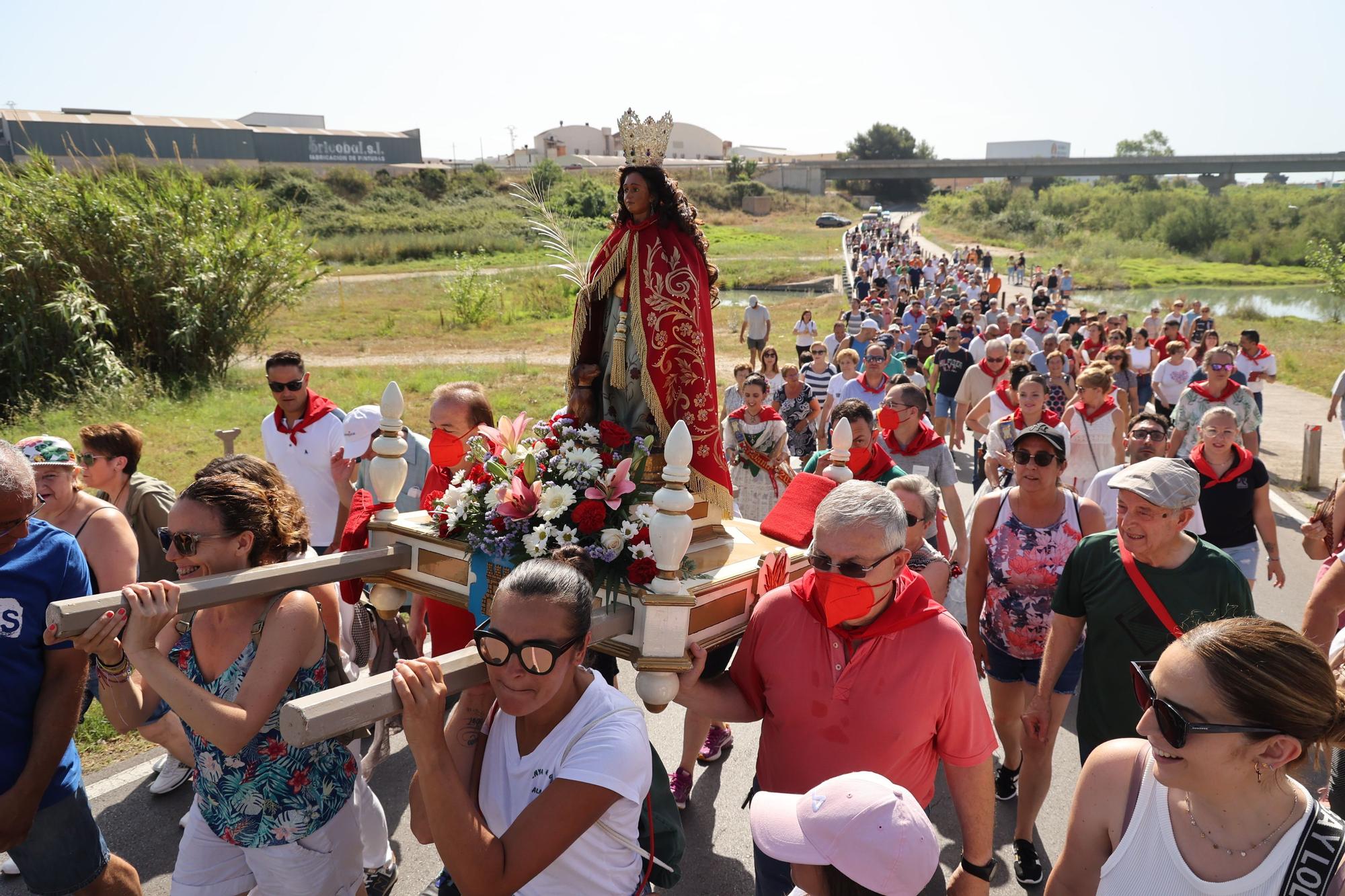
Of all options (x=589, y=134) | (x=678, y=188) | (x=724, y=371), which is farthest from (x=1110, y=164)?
(x=678, y=188)

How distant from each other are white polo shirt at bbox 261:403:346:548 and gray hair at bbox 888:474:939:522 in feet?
11.2

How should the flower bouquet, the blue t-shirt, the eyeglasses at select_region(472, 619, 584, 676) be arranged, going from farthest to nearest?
1. the flower bouquet
2. the blue t-shirt
3. the eyeglasses at select_region(472, 619, 584, 676)

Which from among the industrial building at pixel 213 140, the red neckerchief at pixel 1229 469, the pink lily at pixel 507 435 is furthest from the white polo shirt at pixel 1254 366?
the industrial building at pixel 213 140

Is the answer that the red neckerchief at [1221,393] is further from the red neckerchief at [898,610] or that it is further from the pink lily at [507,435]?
the pink lily at [507,435]

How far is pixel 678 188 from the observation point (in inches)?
153

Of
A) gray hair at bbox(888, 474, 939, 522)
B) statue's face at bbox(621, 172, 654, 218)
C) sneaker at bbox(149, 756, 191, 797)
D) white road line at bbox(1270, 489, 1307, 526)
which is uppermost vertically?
statue's face at bbox(621, 172, 654, 218)

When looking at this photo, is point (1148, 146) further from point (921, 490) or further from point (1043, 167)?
point (921, 490)

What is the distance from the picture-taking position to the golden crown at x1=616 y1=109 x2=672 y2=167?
3.77m

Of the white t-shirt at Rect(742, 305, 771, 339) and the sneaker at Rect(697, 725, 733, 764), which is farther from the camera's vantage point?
the white t-shirt at Rect(742, 305, 771, 339)

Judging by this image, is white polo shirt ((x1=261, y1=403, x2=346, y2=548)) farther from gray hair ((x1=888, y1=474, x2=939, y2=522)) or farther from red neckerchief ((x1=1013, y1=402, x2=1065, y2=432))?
red neckerchief ((x1=1013, y1=402, x2=1065, y2=432))

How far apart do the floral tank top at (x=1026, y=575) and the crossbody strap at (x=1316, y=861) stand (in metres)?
2.32

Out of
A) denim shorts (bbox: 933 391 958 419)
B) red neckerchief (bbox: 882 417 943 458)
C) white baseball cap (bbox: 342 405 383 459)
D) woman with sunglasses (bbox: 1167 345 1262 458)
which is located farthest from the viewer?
denim shorts (bbox: 933 391 958 419)

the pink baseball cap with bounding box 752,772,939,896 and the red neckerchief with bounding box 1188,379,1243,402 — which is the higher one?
the pink baseball cap with bounding box 752,772,939,896

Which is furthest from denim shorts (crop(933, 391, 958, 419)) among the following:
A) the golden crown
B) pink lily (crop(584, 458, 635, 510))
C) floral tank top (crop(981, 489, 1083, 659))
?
pink lily (crop(584, 458, 635, 510))
